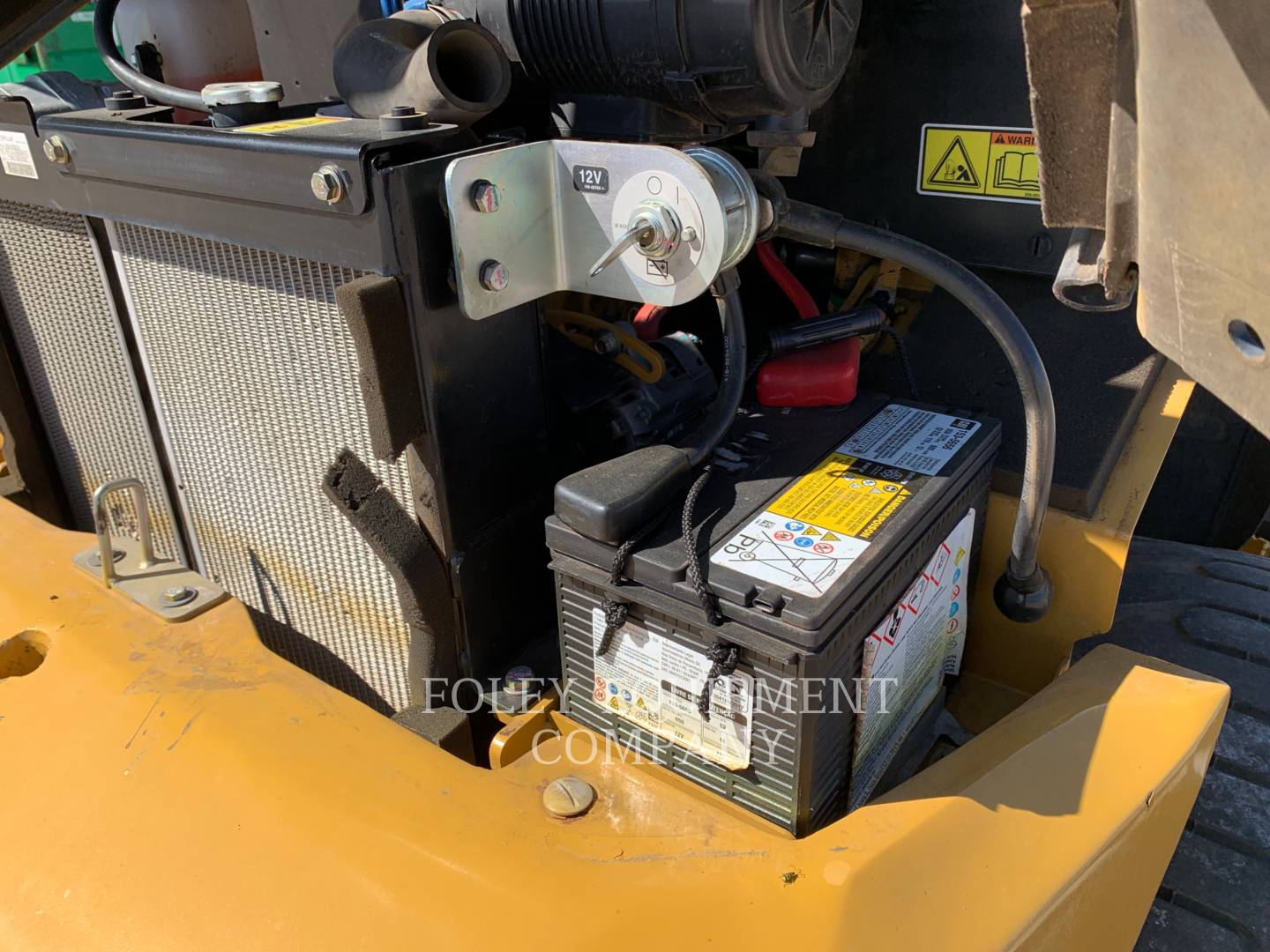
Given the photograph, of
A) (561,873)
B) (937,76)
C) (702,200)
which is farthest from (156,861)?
(937,76)

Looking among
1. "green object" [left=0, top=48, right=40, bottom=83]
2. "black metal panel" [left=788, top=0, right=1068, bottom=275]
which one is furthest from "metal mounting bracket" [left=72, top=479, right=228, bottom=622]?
"green object" [left=0, top=48, right=40, bottom=83]

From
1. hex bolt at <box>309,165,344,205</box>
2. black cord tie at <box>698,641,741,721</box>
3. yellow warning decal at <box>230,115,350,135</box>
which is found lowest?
black cord tie at <box>698,641,741,721</box>

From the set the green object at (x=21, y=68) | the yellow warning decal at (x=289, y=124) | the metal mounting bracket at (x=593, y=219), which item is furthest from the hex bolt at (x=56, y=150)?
the green object at (x=21, y=68)

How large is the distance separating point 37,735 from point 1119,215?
101 cm

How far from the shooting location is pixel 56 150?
107cm

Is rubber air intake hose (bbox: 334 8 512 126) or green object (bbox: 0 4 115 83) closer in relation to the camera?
rubber air intake hose (bbox: 334 8 512 126)

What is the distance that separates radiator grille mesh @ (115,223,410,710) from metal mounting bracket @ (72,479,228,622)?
0.09 metres

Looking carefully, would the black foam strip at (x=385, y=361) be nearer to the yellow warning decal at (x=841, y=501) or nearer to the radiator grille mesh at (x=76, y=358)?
the yellow warning decal at (x=841, y=501)

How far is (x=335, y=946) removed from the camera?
0.74 metres

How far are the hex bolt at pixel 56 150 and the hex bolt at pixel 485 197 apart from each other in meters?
0.55

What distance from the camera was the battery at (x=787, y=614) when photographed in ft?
2.64

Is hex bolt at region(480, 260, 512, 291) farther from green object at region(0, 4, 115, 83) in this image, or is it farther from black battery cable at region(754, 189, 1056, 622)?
green object at region(0, 4, 115, 83)

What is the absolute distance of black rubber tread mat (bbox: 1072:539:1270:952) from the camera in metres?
0.97

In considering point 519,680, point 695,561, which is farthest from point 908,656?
point 519,680
